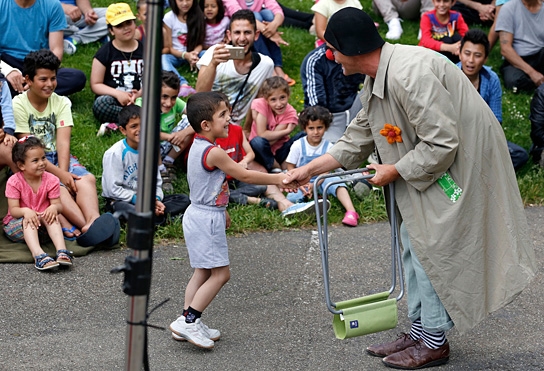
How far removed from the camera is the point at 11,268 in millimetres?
5652

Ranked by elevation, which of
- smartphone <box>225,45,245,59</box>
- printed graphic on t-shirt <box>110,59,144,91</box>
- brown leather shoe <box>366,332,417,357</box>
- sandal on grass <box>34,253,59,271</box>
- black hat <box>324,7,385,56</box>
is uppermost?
black hat <box>324,7,385,56</box>

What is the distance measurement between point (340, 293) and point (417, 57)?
6.51 ft

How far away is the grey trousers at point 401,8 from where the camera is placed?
36.1 feet

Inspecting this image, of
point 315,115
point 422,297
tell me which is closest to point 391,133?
point 422,297

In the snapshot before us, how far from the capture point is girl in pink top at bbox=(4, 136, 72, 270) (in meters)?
5.85

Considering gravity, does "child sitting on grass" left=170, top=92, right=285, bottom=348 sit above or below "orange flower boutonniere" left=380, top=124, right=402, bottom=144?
below

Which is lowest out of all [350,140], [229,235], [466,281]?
[229,235]

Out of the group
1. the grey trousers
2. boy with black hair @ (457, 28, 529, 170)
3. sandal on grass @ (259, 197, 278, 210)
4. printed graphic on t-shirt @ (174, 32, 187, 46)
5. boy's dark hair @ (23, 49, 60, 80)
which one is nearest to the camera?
boy's dark hair @ (23, 49, 60, 80)

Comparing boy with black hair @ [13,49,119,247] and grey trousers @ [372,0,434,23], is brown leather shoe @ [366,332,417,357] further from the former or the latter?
grey trousers @ [372,0,434,23]

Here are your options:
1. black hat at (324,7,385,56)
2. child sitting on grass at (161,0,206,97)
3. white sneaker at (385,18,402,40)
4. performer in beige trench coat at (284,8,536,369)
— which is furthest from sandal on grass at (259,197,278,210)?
white sneaker at (385,18,402,40)

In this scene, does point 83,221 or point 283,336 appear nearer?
point 283,336

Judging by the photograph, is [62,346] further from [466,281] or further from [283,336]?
[466,281]

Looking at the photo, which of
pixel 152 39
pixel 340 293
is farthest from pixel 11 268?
pixel 152 39

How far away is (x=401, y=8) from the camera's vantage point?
11234 millimetres
